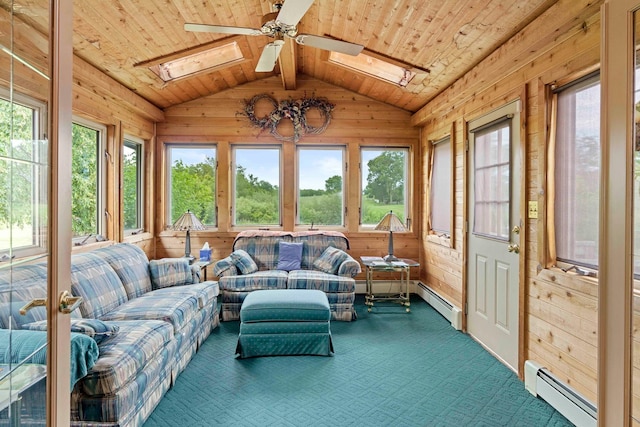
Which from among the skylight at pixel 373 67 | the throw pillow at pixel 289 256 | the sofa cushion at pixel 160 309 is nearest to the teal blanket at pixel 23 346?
the sofa cushion at pixel 160 309

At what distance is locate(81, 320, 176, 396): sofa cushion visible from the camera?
6.33ft

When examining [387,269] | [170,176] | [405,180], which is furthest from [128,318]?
[405,180]

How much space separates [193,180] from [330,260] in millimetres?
2345

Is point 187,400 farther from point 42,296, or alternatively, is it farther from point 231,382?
point 42,296

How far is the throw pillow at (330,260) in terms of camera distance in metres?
4.49

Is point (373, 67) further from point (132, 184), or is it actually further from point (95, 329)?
point (95, 329)

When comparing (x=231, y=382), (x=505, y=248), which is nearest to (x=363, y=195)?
(x=505, y=248)

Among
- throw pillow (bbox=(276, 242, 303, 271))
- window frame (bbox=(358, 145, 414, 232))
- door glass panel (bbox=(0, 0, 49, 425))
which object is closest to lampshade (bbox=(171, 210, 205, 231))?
throw pillow (bbox=(276, 242, 303, 271))

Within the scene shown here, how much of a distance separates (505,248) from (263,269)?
9.30 ft

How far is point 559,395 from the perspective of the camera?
2361mm

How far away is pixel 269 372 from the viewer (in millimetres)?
2910

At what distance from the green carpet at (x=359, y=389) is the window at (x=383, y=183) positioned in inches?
85.2

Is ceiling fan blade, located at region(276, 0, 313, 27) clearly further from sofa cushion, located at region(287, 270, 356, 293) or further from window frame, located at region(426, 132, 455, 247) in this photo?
sofa cushion, located at region(287, 270, 356, 293)

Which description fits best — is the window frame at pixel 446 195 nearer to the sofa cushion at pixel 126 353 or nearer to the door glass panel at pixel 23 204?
the sofa cushion at pixel 126 353
